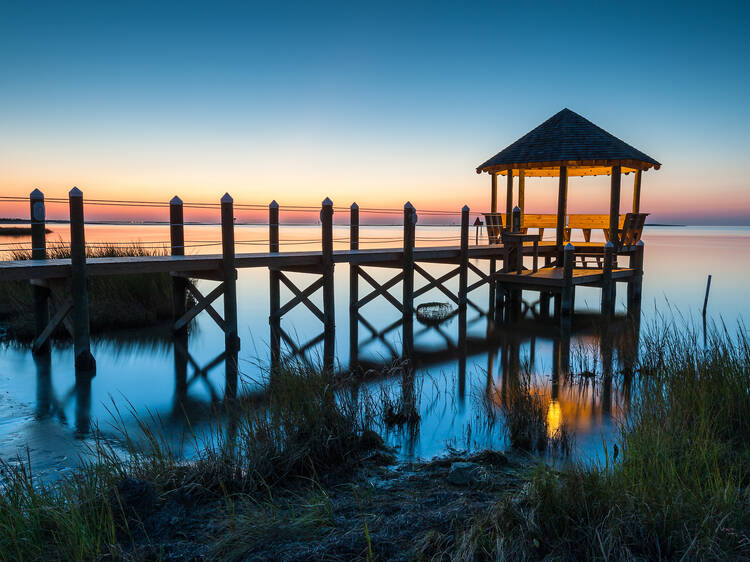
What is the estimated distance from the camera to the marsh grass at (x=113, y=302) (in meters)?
11.0

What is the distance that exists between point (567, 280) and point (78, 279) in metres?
9.99

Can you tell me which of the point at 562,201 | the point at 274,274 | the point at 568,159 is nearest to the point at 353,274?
the point at 274,274

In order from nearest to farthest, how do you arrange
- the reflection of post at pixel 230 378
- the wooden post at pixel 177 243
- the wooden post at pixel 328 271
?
the reflection of post at pixel 230 378
the wooden post at pixel 177 243
the wooden post at pixel 328 271

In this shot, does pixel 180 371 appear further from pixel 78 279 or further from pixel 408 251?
pixel 408 251

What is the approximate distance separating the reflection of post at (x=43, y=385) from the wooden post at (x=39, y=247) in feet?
0.65

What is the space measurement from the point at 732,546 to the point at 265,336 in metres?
9.72

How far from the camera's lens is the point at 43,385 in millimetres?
7598

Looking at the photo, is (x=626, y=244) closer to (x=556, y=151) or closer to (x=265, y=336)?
(x=556, y=151)

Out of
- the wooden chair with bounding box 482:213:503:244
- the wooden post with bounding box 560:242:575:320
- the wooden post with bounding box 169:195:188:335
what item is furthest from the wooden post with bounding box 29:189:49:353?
the wooden chair with bounding box 482:213:503:244

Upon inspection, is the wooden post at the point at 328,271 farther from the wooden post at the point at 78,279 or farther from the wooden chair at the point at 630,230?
the wooden chair at the point at 630,230

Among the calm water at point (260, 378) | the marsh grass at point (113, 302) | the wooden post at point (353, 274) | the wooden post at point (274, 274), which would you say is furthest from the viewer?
the wooden post at point (353, 274)

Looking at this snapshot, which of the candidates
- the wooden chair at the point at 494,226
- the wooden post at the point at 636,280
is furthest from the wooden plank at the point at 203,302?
the wooden post at the point at 636,280

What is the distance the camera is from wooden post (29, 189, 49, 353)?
8.25 meters

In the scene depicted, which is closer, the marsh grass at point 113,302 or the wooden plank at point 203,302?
the wooden plank at point 203,302
